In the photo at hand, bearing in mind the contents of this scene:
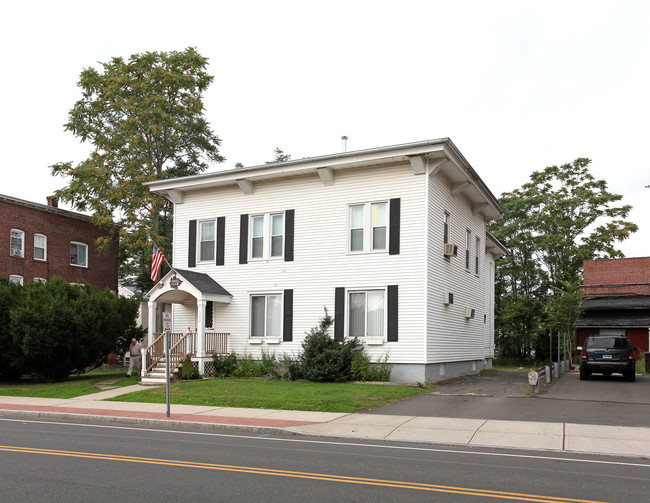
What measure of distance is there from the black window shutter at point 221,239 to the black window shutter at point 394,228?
701 cm

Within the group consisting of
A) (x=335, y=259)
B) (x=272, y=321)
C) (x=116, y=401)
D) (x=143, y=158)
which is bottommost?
(x=116, y=401)

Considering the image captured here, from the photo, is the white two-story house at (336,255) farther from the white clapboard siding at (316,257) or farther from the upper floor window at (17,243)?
the upper floor window at (17,243)

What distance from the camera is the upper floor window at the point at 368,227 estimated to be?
72.3ft

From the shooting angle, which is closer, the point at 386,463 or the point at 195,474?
the point at 195,474

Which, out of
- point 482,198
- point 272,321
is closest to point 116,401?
point 272,321

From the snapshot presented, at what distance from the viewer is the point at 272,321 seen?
77.6ft

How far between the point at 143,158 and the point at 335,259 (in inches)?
651

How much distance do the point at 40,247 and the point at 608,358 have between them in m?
31.1

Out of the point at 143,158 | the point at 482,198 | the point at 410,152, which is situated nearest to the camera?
the point at 410,152

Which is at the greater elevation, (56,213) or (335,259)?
(56,213)

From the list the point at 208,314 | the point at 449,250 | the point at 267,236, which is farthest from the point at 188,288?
the point at 449,250

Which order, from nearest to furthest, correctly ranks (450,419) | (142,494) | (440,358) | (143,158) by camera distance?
1. (142,494)
2. (450,419)
3. (440,358)
4. (143,158)

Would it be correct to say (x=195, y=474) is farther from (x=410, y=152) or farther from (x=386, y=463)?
(x=410, y=152)

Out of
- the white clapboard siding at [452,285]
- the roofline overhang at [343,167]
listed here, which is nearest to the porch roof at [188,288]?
the roofline overhang at [343,167]
